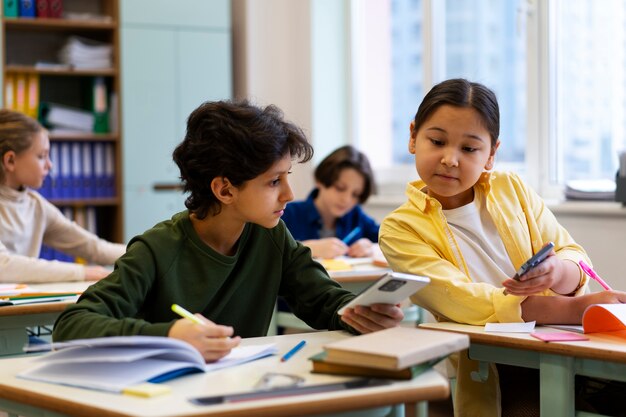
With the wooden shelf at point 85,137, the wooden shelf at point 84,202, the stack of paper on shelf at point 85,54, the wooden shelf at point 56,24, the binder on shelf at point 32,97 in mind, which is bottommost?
the wooden shelf at point 84,202

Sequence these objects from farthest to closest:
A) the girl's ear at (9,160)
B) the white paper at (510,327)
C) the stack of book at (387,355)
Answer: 1. the girl's ear at (9,160)
2. the white paper at (510,327)
3. the stack of book at (387,355)

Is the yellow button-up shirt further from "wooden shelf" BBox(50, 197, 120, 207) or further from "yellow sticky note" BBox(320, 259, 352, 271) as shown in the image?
"wooden shelf" BBox(50, 197, 120, 207)

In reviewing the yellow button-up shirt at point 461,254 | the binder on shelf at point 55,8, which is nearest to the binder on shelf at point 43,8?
the binder on shelf at point 55,8

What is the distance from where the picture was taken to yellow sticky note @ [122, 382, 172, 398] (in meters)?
1.25

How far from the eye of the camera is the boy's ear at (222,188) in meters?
1.84

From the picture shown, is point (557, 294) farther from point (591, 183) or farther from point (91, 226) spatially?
point (91, 226)

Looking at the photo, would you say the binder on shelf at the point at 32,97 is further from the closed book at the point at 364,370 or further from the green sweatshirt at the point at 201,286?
the closed book at the point at 364,370

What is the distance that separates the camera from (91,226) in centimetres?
532

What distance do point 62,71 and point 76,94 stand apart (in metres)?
0.40

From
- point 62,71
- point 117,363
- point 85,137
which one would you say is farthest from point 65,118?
point 117,363

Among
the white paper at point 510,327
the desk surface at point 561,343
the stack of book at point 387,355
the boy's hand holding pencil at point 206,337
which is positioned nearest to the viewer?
the stack of book at point 387,355

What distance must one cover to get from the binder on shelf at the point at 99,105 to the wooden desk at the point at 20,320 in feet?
10.2

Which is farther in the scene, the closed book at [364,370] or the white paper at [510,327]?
the white paper at [510,327]

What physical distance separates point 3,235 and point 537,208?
2.04 metres
